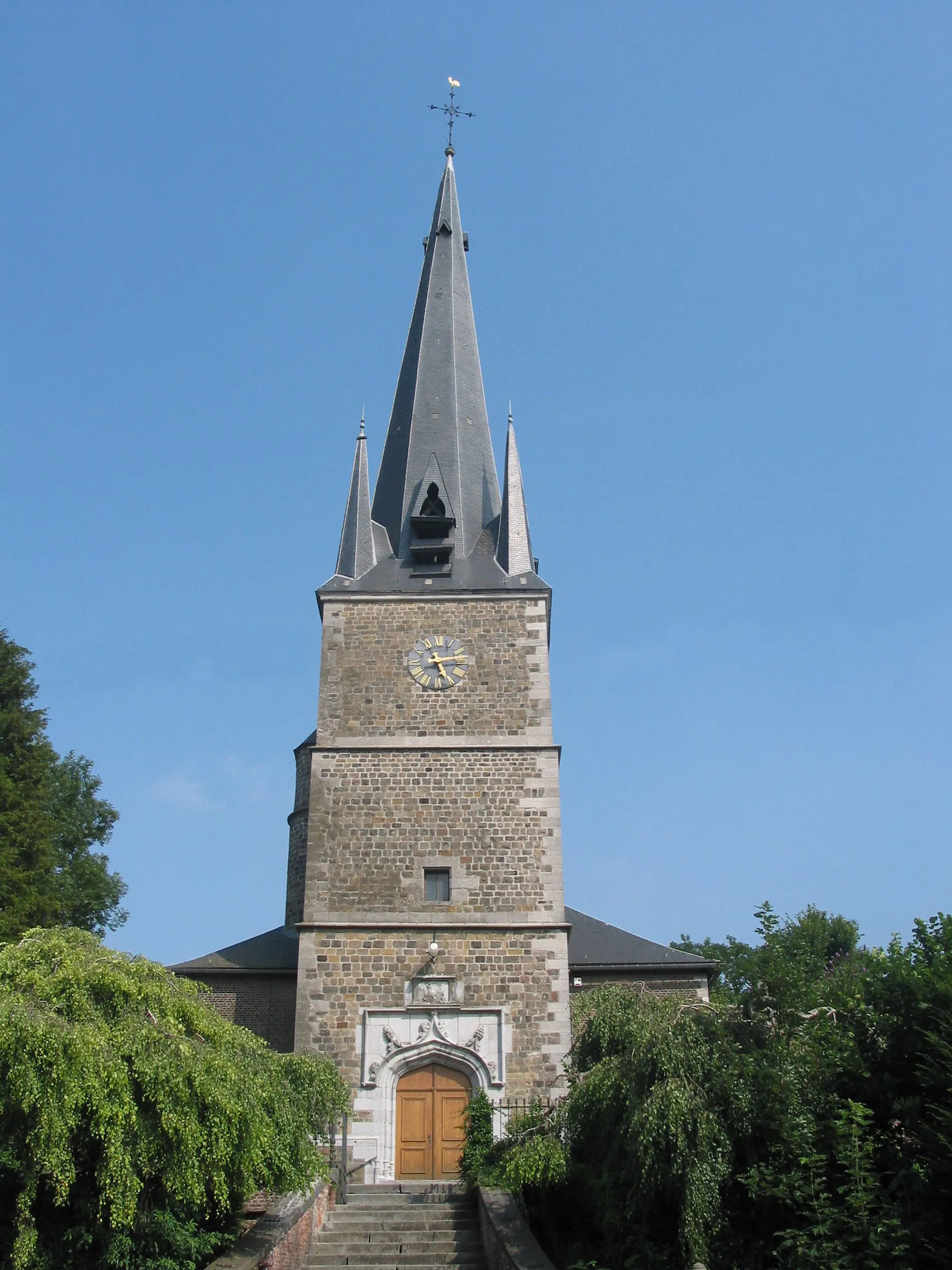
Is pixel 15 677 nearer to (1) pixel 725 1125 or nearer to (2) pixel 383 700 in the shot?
(2) pixel 383 700

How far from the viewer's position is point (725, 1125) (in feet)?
36.6

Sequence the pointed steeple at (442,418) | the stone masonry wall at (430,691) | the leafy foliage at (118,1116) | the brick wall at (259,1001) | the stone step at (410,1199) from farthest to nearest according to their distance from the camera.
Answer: the pointed steeple at (442,418) → the stone masonry wall at (430,691) → the brick wall at (259,1001) → the stone step at (410,1199) → the leafy foliage at (118,1116)

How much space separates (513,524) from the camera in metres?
22.6

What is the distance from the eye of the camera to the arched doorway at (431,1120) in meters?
17.5

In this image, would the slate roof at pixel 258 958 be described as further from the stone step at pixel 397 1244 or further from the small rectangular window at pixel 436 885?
the stone step at pixel 397 1244

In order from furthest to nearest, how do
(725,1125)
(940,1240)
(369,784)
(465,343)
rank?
(465,343), (369,784), (725,1125), (940,1240)

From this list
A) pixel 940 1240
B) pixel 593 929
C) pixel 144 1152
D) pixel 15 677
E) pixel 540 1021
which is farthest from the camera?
pixel 15 677

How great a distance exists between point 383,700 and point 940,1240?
12.5m

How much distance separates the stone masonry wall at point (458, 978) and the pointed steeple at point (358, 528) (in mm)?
6861

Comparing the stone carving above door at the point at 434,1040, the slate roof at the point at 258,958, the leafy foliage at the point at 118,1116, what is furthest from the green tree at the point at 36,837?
the leafy foliage at the point at 118,1116

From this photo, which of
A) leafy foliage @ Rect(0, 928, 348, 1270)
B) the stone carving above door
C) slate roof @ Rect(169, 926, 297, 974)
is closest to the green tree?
slate roof @ Rect(169, 926, 297, 974)

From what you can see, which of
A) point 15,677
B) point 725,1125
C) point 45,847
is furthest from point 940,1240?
point 15,677

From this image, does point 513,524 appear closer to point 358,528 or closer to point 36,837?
point 358,528

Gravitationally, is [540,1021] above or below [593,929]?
below
